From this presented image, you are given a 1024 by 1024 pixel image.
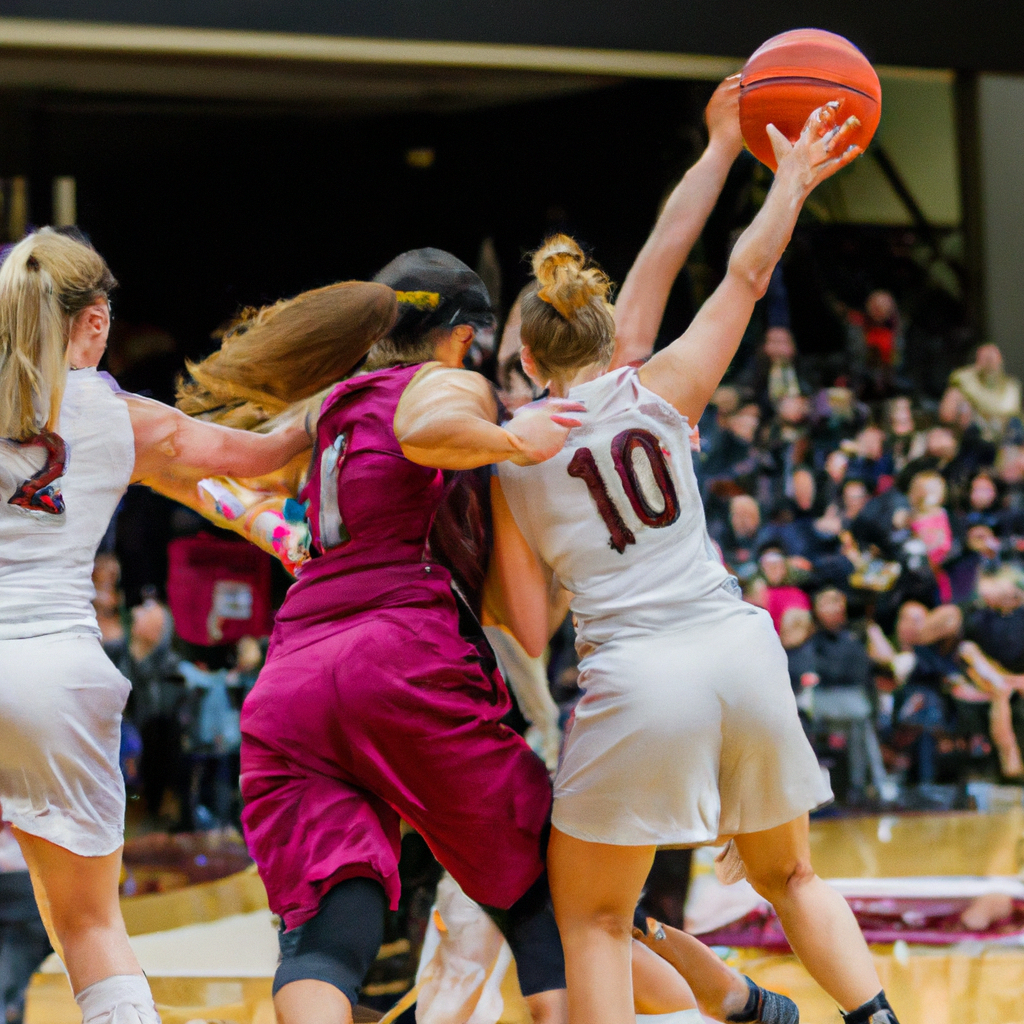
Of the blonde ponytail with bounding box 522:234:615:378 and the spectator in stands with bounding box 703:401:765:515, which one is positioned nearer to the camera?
the blonde ponytail with bounding box 522:234:615:378

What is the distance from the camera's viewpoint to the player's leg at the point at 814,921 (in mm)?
2312


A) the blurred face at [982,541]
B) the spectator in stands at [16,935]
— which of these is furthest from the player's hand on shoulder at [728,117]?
the blurred face at [982,541]

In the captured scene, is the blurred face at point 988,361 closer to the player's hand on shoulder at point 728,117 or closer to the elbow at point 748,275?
the player's hand on shoulder at point 728,117

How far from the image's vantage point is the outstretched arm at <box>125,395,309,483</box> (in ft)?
8.12

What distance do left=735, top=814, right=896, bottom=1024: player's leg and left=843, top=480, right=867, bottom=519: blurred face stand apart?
447 centimetres

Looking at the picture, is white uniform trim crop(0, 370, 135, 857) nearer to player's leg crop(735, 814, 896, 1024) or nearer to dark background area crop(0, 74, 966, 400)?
player's leg crop(735, 814, 896, 1024)

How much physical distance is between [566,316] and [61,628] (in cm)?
103

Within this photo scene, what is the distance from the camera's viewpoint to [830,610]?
6195 mm

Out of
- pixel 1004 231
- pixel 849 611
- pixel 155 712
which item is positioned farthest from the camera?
pixel 1004 231

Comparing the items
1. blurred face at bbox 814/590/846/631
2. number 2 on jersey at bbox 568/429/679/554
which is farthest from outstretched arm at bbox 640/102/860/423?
blurred face at bbox 814/590/846/631

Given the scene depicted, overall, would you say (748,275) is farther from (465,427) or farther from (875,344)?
(875,344)

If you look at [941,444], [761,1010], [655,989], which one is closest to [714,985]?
[761,1010]

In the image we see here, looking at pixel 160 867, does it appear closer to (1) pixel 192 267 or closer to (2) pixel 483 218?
(1) pixel 192 267

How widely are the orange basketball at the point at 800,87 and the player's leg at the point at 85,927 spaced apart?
1.82 metres
